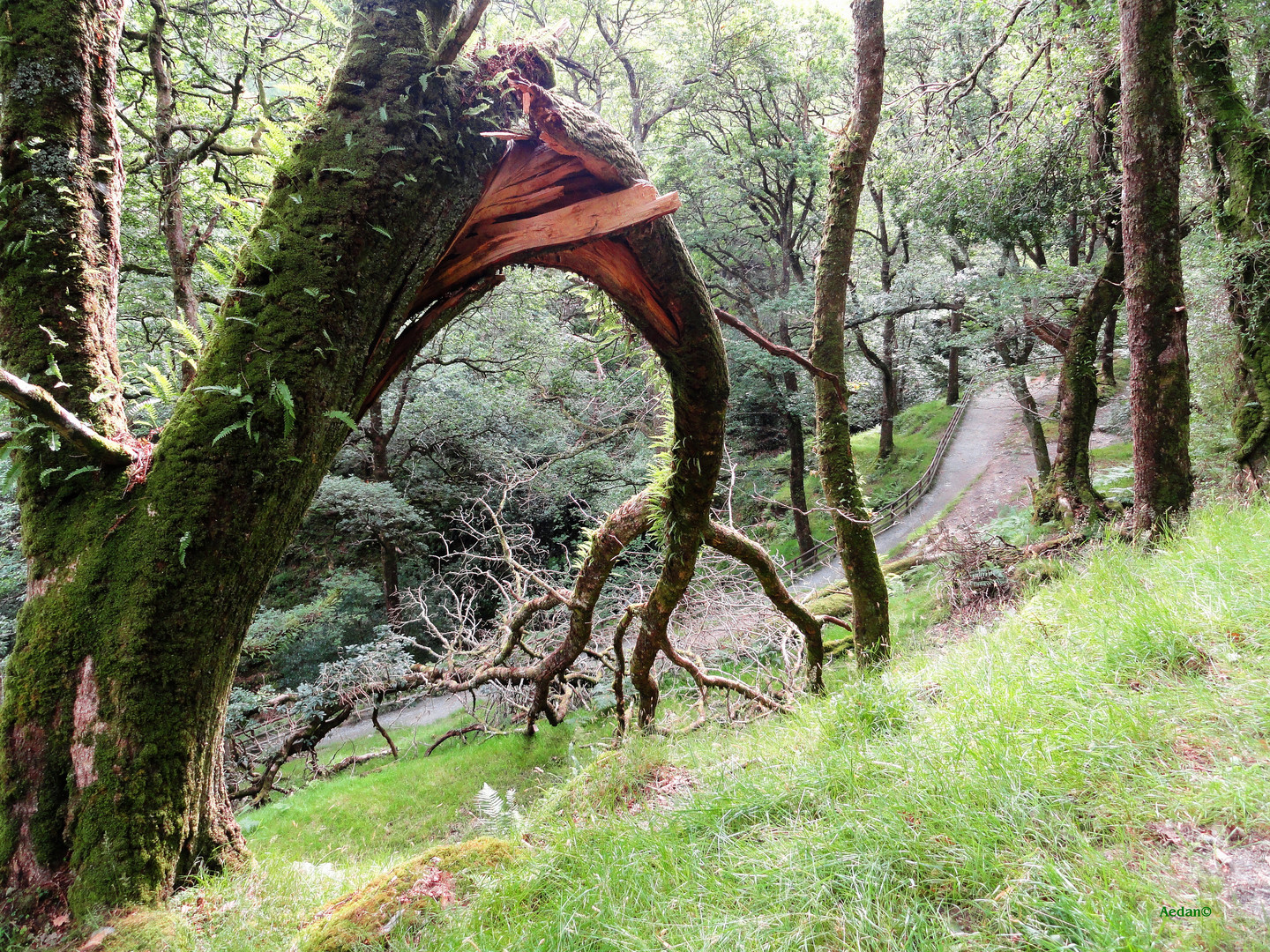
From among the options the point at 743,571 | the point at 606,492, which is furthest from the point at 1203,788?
the point at 606,492

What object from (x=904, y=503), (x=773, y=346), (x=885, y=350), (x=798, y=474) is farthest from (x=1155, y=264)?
(x=885, y=350)

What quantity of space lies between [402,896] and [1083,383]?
11.2 metres

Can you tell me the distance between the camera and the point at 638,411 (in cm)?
1221

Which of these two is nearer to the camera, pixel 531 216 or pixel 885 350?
pixel 531 216

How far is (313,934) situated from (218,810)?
2.13 feet

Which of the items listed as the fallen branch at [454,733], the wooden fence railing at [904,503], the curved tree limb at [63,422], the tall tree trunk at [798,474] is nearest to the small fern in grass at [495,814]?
the curved tree limb at [63,422]

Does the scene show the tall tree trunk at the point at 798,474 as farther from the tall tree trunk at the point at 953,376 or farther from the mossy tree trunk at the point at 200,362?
the mossy tree trunk at the point at 200,362

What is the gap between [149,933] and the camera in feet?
6.11

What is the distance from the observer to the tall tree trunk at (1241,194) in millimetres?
5754

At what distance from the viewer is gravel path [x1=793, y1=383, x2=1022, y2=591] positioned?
1409cm

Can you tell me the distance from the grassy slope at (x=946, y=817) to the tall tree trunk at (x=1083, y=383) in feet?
21.9

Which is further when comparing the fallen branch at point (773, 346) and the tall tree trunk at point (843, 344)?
the tall tree trunk at point (843, 344)

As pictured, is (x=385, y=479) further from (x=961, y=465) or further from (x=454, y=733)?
(x=961, y=465)

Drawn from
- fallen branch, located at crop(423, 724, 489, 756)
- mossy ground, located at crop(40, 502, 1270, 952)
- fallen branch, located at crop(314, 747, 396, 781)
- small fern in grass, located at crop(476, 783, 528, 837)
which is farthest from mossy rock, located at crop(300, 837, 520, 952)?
fallen branch, located at crop(314, 747, 396, 781)
